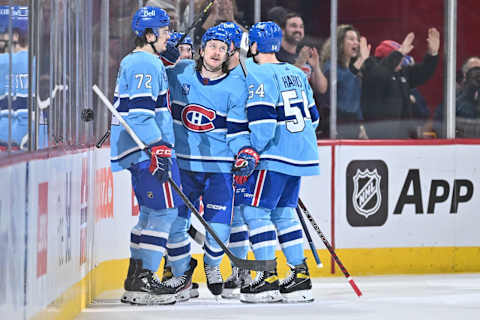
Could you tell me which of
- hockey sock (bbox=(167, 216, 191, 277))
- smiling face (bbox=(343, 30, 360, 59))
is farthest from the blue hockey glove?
smiling face (bbox=(343, 30, 360, 59))

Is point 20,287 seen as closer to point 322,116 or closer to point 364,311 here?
point 364,311

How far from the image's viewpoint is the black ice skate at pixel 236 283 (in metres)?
5.82

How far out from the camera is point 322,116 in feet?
25.3

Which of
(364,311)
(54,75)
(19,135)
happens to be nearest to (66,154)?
(54,75)

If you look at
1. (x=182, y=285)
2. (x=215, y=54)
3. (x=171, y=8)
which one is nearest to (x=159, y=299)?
(x=182, y=285)

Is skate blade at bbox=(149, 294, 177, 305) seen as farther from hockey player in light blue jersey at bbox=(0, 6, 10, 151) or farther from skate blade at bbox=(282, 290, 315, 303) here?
hockey player in light blue jersey at bbox=(0, 6, 10, 151)

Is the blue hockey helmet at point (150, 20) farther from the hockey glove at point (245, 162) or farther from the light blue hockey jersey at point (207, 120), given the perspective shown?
the hockey glove at point (245, 162)

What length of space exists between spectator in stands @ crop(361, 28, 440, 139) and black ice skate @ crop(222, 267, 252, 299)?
2.47m

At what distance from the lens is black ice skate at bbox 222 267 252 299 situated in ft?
19.1

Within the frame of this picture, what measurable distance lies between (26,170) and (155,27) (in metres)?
2.07

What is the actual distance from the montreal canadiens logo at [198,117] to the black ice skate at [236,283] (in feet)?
2.93

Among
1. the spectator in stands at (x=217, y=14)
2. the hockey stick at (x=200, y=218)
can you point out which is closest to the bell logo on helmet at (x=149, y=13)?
the hockey stick at (x=200, y=218)

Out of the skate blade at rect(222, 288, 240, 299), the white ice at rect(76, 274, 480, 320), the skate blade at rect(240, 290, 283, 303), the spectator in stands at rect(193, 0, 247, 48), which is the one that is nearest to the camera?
the white ice at rect(76, 274, 480, 320)

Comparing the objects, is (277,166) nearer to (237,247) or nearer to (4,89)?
(237,247)
